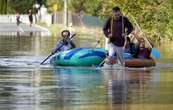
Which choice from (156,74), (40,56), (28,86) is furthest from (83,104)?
(40,56)

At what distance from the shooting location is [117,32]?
70.4ft

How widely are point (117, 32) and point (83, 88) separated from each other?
6.10 metres

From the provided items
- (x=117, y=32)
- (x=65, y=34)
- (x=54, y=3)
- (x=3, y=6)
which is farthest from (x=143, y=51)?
(x=3, y=6)

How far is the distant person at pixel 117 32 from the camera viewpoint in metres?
21.5

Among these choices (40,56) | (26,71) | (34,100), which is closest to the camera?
(34,100)

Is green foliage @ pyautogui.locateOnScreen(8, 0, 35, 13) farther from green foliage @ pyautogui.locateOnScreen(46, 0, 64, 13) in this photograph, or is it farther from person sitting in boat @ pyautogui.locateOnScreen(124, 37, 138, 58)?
person sitting in boat @ pyautogui.locateOnScreen(124, 37, 138, 58)

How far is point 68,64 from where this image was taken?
2259cm

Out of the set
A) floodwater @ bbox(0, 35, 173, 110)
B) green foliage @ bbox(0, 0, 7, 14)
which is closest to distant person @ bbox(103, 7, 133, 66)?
floodwater @ bbox(0, 35, 173, 110)

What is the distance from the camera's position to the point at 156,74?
19953mm

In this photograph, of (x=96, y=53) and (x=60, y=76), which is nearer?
(x=60, y=76)

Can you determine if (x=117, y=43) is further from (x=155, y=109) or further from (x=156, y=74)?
(x=155, y=109)

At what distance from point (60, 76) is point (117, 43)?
3223mm

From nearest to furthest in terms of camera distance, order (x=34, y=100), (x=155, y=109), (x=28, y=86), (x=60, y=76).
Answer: (x=155, y=109), (x=34, y=100), (x=28, y=86), (x=60, y=76)

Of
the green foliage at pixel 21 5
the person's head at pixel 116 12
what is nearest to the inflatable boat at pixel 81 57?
the person's head at pixel 116 12
